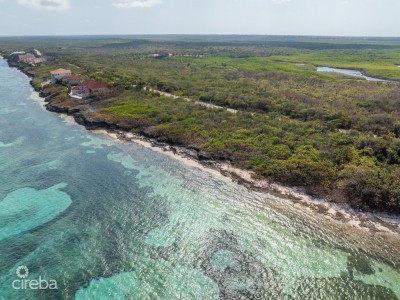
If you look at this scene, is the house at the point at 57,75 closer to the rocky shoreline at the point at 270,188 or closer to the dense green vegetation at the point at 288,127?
the dense green vegetation at the point at 288,127

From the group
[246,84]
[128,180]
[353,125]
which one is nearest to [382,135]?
[353,125]

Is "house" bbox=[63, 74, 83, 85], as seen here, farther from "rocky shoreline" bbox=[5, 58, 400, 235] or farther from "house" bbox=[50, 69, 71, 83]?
"rocky shoreline" bbox=[5, 58, 400, 235]

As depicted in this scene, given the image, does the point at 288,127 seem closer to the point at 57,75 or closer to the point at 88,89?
the point at 88,89

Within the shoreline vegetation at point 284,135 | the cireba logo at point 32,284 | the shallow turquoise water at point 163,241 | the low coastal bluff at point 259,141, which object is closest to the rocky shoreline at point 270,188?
the shoreline vegetation at point 284,135

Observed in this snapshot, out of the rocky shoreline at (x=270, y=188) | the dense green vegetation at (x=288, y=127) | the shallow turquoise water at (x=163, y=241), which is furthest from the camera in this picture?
the dense green vegetation at (x=288, y=127)

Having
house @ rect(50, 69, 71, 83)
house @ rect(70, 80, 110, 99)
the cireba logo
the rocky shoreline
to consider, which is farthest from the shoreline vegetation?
the cireba logo

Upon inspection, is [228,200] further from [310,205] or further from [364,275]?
[364,275]
